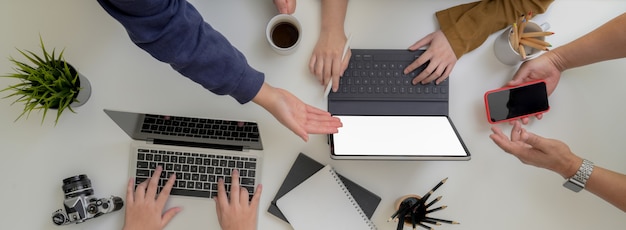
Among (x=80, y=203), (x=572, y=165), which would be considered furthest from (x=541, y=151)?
(x=80, y=203)

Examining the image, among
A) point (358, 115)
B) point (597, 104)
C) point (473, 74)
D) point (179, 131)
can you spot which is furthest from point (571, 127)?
point (179, 131)

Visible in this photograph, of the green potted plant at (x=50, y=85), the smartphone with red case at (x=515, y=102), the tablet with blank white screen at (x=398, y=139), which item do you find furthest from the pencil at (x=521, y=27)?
the green potted plant at (x=50, y=85)

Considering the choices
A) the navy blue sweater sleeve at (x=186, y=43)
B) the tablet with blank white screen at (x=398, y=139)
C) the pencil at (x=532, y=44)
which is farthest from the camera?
the pencil at (x=532, y=44)

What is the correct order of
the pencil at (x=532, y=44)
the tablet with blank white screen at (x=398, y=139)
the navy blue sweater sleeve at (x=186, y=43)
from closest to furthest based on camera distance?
1. the navy blue sweater sleeve at (x=186, y=43)
2. the tablet with blank white screen at (x=398, y=139)
3. the pencil at (x=532, y=44)

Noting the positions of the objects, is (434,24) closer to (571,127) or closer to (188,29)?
(571,127)

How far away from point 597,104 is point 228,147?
35.6 inches

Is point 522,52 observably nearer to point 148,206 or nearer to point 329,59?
point 329,59

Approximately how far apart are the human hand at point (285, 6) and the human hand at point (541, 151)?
0.54m

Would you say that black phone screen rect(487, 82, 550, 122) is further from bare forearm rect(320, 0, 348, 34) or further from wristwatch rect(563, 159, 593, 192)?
bare forearm rect(320, 0, 348, 34)

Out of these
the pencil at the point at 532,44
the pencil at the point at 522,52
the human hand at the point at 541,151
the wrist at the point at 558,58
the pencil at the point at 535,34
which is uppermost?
the pencil at the point at 535,34

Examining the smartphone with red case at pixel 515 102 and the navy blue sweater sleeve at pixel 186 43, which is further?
the smartphone with red case at pixel 515 102

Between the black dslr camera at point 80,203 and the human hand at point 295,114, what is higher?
the human hand at point 295,114

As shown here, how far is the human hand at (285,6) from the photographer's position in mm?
853

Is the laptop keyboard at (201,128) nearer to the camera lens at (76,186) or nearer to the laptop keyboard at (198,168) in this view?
the laptop keyboard at (198,168)
